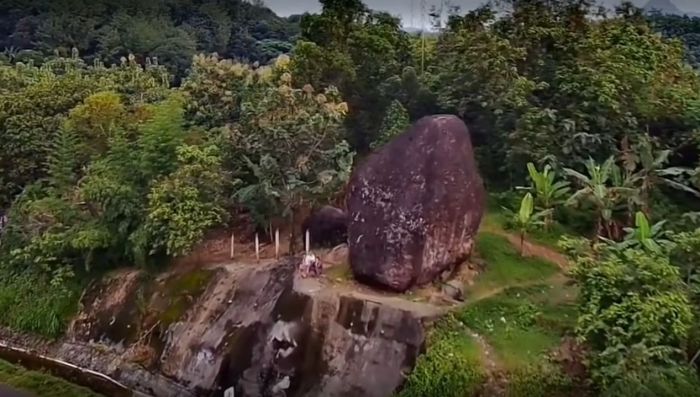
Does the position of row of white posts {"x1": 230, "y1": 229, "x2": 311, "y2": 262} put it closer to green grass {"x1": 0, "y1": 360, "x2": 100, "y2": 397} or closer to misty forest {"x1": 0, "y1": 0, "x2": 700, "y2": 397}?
misty forest {"x1": 0, "y1": 0, "x2": 700, "y2": 397}

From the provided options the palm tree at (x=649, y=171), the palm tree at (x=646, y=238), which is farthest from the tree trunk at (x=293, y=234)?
the palm tree at (x=649, y=171)

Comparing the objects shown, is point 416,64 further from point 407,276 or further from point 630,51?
point 407,276

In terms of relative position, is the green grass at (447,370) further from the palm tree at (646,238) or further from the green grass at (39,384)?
the green grass at (39,384)

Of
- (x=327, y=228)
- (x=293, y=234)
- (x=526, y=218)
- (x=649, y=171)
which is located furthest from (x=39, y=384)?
(x=649, y=171)

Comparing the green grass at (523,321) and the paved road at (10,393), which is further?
the paved road at (10,393)

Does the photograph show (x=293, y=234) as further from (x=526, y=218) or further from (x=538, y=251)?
(x=538, y=251)

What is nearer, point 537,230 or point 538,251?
point 538,251

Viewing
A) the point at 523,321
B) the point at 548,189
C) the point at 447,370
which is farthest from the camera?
the point at 548,189
